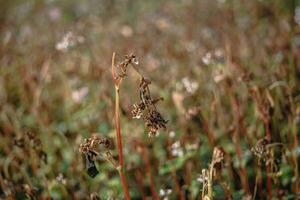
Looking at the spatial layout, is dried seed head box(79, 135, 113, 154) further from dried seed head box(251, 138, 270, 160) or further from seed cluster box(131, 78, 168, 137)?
dried seed head box(251, 138, 270, 160)

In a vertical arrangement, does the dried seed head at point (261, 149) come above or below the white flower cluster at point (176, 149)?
below

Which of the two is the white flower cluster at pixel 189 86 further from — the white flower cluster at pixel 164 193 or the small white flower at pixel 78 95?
the small white flower at pixel 78 95

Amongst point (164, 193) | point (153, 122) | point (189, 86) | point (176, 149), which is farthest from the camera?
point (189, 86)

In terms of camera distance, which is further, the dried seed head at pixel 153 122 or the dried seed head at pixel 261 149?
the dried seed head at pixel 261 149

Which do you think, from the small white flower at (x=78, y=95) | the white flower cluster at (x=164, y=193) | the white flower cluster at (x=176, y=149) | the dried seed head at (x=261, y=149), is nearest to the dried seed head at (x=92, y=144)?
the dried seed head at (x=261, y=149)

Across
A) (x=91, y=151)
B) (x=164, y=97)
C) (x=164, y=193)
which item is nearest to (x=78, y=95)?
(x=164, y=97)

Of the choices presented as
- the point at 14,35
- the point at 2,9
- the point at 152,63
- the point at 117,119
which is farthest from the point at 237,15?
the point at 2,9

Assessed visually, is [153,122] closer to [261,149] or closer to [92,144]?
[92,144]

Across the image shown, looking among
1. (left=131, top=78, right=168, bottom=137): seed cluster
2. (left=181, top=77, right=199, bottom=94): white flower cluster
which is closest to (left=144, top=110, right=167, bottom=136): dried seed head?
(left=131, top=78, right=168, bottom=137): seed cluster
